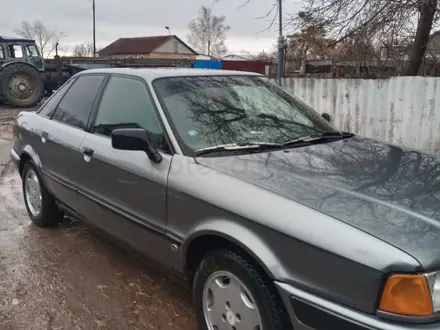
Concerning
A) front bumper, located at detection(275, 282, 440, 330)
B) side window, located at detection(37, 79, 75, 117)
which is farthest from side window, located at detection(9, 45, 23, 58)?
front bumper, located at detection(275, 282, 440, 330)

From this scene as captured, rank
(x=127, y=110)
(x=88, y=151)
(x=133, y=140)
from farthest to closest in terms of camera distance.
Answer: (x=88, y=151), (x=127, y=110), (x=133, y=140)

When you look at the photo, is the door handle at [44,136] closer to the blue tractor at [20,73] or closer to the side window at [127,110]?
the side window at [127,110]

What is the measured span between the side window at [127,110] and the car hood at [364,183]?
0.52 meters

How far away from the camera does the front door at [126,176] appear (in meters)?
2.80

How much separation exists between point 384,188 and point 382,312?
2.25ft

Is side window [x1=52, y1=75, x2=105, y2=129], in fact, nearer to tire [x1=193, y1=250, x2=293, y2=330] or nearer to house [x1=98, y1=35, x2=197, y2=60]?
tire [x1=193, y1=250, x2=293, y2=330]

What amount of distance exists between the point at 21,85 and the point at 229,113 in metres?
16.2

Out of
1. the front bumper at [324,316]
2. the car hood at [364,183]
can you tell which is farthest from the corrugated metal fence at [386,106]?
the front bumper at [324,316]

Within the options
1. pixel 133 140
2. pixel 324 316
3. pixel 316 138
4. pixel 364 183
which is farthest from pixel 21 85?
pixel 324 316

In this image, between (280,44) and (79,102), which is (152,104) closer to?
(79,102)

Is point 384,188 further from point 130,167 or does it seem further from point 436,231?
point 130,167

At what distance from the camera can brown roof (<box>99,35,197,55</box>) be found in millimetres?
61125

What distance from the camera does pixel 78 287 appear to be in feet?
11.1

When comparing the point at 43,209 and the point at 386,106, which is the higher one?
the point at 386,106
